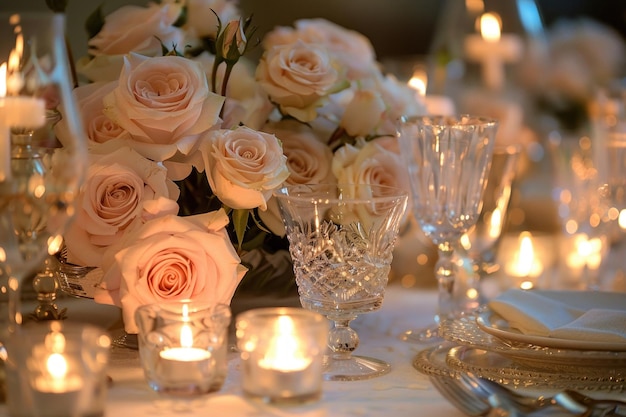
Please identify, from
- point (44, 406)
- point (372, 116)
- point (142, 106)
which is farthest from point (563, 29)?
point (44, 406)

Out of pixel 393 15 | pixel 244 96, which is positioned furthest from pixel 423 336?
pixel 393 15

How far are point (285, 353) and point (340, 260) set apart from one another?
0.71 ft

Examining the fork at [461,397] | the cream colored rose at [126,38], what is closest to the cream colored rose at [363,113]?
the cream colored rose at [126,38]

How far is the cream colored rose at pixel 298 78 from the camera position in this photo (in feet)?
4.40

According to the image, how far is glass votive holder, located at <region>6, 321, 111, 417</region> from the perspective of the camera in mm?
837

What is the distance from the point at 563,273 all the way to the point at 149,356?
3.94 ft

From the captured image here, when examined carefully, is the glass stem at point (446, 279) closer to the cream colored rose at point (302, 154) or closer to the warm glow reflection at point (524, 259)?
the cream colored rose at point (302, 154)

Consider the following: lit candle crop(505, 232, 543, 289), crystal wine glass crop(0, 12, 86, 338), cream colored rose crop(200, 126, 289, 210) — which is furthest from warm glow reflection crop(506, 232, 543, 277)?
crystal wine glass crop(0, 12, 86, 338)

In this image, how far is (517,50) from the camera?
347 cm

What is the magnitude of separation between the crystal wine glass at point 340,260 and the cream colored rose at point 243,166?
0.03m

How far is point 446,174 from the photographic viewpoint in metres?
1.34

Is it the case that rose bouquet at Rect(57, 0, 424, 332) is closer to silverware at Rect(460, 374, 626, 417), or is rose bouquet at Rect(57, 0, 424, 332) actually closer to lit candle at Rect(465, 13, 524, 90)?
silverware at Rect(460, 374, 626, 417)

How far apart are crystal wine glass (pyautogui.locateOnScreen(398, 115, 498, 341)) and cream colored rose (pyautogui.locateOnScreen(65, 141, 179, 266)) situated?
38 centimetres

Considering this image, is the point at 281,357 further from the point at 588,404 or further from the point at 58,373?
the point at 588,404
